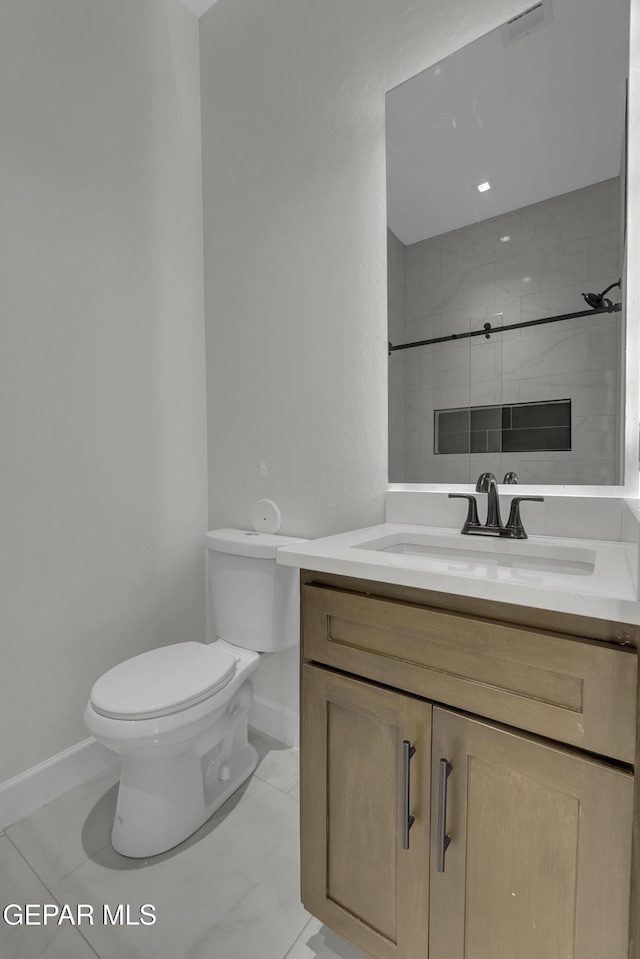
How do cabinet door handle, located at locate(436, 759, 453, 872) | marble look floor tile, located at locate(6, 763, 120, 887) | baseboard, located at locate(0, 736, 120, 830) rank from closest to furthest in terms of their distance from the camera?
cabinet door handle, located at locate(436, 759, 453, 872) → marble look floor tile, located at locate(6, 763, 120, 887) → baseboard, located at locate(0, 736, 120, 830)

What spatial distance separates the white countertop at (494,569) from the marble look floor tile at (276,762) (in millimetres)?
939

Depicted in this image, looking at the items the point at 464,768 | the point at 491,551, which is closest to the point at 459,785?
the point at 464,768

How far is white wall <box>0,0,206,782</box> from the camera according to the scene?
54.1 inches

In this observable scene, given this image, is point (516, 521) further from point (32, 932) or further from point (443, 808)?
point (32, 932)

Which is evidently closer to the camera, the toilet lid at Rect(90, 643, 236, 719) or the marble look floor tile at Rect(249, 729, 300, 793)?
the toilet lid at Rect(90, 643, 236, 719)

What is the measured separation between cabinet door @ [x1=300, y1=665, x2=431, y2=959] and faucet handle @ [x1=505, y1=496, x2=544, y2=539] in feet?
1.63

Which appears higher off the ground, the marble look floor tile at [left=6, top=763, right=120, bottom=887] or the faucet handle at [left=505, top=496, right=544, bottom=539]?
the faucet handle at [left=505, top=496, right=544, bottom=539]

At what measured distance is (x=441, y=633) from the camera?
30.2 inches

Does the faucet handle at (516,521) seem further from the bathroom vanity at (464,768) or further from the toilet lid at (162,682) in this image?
the toilet lid at (162,682)

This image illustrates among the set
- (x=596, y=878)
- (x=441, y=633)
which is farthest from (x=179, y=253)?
(x=596, y=878)

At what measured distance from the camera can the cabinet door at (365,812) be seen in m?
0.81

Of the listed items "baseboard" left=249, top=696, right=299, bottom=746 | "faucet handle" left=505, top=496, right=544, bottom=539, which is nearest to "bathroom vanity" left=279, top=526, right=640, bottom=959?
"faucet handle" left=505, top=496, right=544, bottom=539

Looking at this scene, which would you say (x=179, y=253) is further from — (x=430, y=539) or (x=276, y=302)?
(x=430, y=539)

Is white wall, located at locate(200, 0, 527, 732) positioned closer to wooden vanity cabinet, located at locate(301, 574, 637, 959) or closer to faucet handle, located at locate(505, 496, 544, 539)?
faucet handle, located at locate(505, 496, 544, 539)
